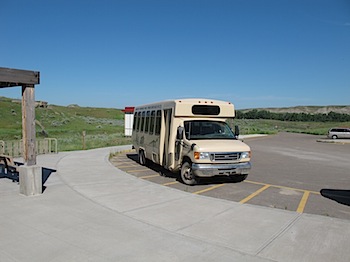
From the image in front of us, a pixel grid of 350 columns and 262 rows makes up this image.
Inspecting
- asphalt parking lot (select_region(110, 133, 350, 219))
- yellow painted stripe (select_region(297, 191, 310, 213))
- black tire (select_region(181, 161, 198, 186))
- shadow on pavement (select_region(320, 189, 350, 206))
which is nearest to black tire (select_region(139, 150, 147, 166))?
asphalt parking lot (select_region(110, 133, 350, 219))

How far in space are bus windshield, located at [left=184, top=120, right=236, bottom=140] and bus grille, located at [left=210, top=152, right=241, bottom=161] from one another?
102 centimetres

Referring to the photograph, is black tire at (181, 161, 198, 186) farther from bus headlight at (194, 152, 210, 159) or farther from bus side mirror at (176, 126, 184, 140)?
bus side mirror at (176, 126, 184, 140)

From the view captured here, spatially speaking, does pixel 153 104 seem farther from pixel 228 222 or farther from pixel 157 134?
pixel 228 222

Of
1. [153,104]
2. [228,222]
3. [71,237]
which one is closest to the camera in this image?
[71,237]

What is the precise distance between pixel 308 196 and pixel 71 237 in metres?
6.24

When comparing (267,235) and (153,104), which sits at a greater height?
(153,104)

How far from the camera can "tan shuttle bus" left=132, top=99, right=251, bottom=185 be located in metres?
8.58

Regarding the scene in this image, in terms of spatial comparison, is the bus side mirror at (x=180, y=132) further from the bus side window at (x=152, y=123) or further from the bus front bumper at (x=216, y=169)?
the bus side window at (x=152, y=123)

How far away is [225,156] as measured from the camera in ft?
28.5

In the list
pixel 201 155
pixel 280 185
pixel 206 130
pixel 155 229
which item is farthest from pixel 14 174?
pixel 280 185

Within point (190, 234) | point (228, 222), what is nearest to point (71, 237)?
point (190, 234)

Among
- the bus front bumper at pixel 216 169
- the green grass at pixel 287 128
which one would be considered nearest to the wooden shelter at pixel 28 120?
the bus front bumper at pixel 216 169

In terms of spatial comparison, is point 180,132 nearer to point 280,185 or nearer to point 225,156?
point 225,156

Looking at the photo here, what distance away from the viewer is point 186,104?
959cm
